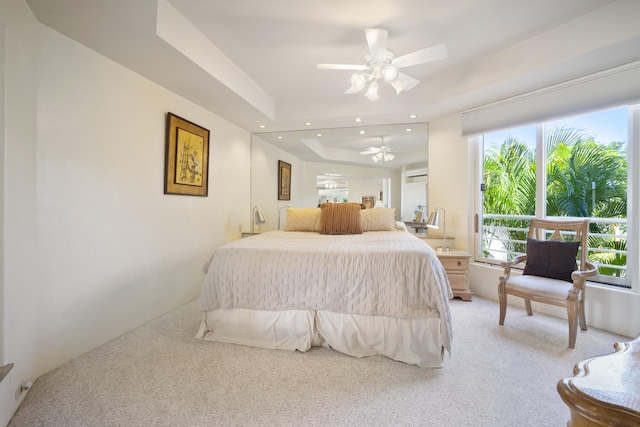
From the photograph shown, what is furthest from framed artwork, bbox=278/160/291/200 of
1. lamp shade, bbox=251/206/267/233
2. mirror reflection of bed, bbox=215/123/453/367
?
mirror reflection of bed, bbox=215/123/453/367

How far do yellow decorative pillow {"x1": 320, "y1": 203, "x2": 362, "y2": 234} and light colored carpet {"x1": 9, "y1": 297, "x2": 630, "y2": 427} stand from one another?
149cm

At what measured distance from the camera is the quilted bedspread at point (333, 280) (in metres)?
1.86

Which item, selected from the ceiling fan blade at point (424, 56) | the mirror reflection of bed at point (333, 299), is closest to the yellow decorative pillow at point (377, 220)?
the mirror reflection of bed at point (333, 299)

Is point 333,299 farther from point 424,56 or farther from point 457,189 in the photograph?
point 457,189

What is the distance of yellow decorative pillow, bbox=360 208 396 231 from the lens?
3.47 metres

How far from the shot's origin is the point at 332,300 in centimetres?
196

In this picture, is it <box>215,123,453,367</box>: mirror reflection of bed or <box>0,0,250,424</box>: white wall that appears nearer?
<box>0,0,250,424</box>: white wall

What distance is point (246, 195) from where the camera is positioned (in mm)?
4379

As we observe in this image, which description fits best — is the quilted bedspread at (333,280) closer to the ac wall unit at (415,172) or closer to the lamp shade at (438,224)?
the lamp shade at (438,224)

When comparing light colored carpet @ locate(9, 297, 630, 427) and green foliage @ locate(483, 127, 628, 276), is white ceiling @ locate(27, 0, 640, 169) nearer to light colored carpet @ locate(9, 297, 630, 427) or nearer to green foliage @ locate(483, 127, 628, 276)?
green foliage @ locate(483, 127, 628, 276)

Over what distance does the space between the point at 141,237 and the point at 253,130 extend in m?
2.45

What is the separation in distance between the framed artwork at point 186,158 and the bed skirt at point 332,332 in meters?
1.44

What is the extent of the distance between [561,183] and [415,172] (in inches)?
62.6

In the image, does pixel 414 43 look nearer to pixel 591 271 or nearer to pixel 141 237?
pixel 591 271
